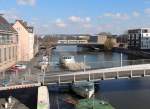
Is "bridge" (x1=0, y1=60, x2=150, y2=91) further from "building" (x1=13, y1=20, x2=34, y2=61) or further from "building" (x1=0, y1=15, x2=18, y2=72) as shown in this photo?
"building" (x1=13, y1=20, x2=34, y2=61)

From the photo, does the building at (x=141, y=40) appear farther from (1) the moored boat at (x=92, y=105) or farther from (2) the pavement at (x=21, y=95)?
(1) the moored boat at (x=92, y=105)

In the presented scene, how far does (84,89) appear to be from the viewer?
149 ft

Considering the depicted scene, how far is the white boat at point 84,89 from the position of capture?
148 ft

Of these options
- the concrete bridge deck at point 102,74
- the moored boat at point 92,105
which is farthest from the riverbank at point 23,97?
the moored boat at point 92,105

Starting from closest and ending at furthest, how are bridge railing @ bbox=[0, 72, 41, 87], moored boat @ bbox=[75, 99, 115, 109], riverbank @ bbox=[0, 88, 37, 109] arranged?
moored boat @ bbox=[75, 99, 115, 109] → riverbank @ bbox=[0, 88, 37, 109] → bridge railing @ bbox=[0, 72, 41, 87]

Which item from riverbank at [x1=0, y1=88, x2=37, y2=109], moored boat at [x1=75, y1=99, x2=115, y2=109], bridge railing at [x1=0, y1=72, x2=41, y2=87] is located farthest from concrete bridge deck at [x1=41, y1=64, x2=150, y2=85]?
moored boat at [x1=75, y1=99, x2=115, y2=109]

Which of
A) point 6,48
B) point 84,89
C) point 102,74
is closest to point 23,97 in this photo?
point 84,89

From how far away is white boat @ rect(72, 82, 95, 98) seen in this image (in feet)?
148

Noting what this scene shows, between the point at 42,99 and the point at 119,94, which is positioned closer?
the point at 42,99

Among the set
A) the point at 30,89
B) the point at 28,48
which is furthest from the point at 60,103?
the point at 28,48

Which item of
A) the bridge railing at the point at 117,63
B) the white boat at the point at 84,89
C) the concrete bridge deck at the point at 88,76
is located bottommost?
the white boat at the point at 84,89

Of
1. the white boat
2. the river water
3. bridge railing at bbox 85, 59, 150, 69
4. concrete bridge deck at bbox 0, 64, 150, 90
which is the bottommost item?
the river water

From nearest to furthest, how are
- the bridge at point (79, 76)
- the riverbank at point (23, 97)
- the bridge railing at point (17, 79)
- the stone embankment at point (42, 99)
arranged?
the stone embankment at point (42, 99) → the riverbank at point (23, 97) → the bridge railing at point (17, 79) → the bridge at point (79, 76)

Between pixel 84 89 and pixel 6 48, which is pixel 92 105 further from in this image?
pixel 6 48
